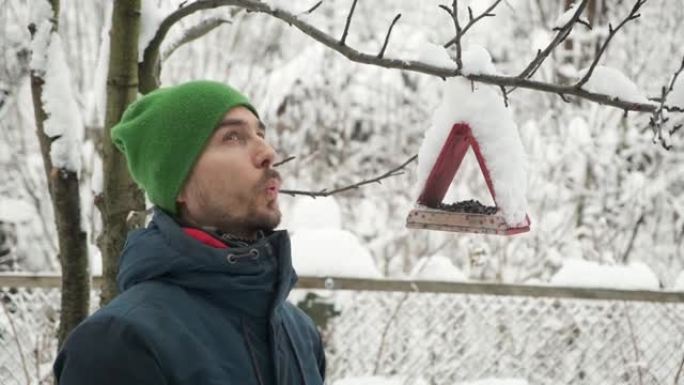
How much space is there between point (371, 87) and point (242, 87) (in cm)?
223

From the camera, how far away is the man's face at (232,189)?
1627 millimetres

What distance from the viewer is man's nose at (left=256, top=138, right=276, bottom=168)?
1676 mm

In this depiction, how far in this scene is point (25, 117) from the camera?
22.8ft

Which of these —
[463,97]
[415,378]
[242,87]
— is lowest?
[415,378]

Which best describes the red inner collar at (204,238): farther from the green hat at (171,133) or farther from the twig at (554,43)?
the twig at (554,43)

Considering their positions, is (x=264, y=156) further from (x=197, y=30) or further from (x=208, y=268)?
(x=197, y=30)

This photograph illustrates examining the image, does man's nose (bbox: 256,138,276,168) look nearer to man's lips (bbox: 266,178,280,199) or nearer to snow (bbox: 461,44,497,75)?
man's lips (bbox: 266,178,280,199)

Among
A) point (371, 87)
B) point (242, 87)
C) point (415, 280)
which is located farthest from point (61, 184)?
point (371, 87)

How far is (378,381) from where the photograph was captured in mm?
3664

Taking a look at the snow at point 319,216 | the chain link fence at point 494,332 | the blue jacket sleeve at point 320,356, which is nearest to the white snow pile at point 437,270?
the snow at point 319,216

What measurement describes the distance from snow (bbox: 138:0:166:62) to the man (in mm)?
704

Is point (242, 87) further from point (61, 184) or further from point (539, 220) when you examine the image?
point (61, 184)

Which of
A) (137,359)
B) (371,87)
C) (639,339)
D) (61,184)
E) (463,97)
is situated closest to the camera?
(137,359)

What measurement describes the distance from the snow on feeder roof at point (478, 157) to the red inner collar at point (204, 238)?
71 cm
